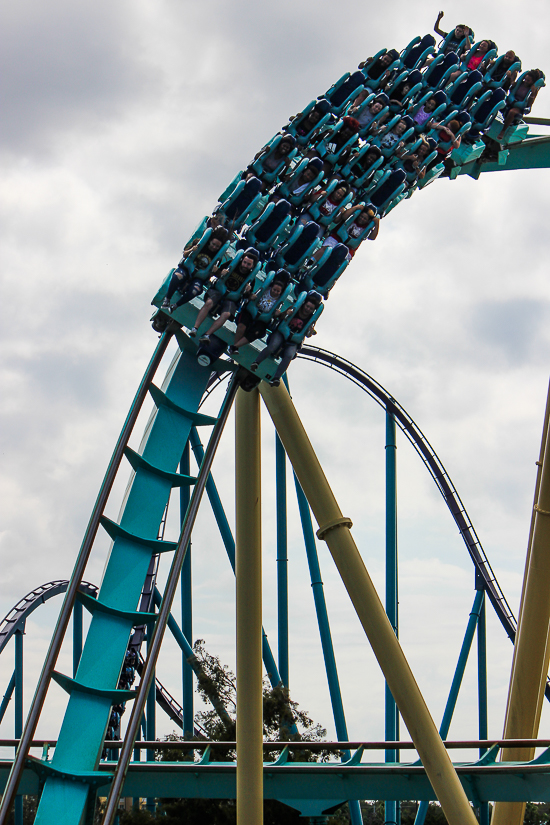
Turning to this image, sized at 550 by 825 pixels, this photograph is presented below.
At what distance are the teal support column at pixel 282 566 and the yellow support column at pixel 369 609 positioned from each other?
439cm

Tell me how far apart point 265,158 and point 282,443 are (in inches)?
82.2

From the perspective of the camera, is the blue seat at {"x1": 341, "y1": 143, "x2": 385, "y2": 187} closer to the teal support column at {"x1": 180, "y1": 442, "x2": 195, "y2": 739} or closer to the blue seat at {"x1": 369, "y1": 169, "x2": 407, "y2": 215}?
the blue seat at {"x1": 369, "y1": 169, "x2": 407, "y2": 215}

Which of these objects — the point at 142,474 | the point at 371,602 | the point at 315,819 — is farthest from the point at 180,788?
the point at 142,474

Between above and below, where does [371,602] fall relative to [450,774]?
above

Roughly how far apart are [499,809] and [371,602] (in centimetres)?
252

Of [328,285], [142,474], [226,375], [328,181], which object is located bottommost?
[142,474]

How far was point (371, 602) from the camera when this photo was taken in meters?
5.76

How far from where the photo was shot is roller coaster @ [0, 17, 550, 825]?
4852 millimetres

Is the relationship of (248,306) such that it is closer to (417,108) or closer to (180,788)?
(417,108)

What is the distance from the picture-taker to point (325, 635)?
383 inches

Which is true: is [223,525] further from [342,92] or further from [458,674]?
[342,92]

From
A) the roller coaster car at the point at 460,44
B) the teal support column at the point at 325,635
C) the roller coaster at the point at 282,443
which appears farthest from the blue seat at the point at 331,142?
the teal support column at the point at 325,635

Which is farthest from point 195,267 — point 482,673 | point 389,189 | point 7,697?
point 7,697

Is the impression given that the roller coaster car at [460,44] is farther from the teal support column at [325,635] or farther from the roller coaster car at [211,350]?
the teal support column at [325,635]
